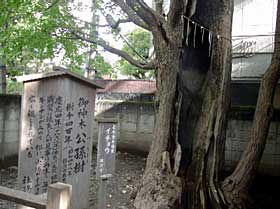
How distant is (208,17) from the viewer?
5891 mm

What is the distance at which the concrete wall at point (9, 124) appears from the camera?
7.80 m

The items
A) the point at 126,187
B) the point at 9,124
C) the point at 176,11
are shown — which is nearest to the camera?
the point at 176,11

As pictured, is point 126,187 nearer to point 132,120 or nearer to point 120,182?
point 120,182

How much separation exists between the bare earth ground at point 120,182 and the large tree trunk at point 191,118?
0.47m

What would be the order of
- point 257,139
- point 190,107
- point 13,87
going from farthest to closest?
point 13,87 < point 257,139 < point 190,107

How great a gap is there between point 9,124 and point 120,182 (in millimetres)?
3005

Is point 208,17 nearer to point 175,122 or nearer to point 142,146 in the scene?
point 175,122

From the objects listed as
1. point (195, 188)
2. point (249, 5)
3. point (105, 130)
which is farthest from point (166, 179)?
point (249, 5)

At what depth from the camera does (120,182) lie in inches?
283

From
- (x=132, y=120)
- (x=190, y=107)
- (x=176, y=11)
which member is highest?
(x=176, y=11)

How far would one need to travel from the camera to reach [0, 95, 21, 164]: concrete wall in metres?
7.80

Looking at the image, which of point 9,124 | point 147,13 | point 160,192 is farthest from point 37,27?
point 160,192

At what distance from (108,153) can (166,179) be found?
1.15 metres

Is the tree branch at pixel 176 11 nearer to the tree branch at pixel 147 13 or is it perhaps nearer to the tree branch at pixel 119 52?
the tree branch at pixel 147 13
